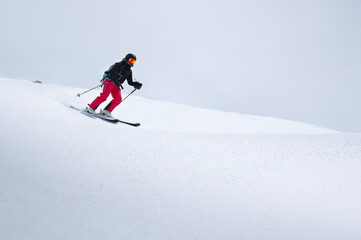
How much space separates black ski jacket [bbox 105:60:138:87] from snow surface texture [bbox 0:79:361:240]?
10.7 ft

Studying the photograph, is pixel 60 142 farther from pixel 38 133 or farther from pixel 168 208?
pixel 168 208

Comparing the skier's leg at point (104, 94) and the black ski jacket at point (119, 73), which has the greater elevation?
the black ski jacket at point (119, 73)

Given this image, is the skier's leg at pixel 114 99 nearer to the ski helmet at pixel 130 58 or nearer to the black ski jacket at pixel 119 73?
the black ski jacket at pixel 119 73

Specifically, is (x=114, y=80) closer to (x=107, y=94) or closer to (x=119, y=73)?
(x=119, y=73)

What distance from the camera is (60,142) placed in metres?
2.55

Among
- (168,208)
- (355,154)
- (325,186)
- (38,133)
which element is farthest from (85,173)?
(355,154)

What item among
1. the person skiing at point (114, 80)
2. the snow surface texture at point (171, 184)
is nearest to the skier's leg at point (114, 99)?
the person skiing at point (114, 80)

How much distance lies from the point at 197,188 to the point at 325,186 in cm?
96

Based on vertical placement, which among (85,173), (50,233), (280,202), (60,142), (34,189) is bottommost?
(50,233)

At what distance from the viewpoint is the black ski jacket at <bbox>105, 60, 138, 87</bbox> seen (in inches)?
259

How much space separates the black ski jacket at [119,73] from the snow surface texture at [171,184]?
3268 mm

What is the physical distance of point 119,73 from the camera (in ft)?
21.7

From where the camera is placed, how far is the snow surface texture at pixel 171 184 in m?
1.48

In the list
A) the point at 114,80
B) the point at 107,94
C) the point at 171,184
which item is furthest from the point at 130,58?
the point at 171,184
